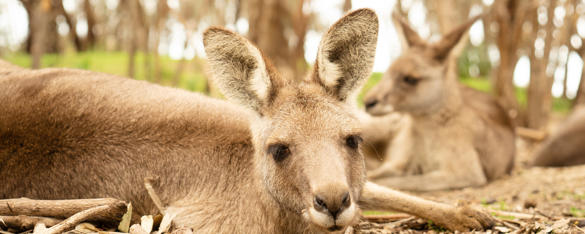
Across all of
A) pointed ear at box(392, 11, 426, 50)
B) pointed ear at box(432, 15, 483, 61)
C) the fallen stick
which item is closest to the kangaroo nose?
the fallen stick

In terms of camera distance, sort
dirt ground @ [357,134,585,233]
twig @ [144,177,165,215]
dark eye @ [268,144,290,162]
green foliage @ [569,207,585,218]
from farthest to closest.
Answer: green foliage @ [569,207,585,218]
dirt ground @ [357,134,585,233]
twig @ [144,177,165,215]
dark eye @ [268,144,290,162]

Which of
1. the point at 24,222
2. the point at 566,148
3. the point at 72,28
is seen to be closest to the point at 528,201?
the point at 24,222

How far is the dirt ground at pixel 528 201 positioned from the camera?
4105 millimetres

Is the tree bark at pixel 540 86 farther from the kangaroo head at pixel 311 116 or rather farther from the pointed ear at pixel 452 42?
the kangaroo head at pixel 311 116

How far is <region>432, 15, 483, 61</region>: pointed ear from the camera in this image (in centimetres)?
727

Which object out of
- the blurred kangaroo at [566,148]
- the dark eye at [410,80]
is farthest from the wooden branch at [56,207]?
the blurred kangaroo at [566,148]

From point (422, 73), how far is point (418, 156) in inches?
45.2

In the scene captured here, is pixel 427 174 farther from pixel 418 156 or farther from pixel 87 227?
pixel 87 227

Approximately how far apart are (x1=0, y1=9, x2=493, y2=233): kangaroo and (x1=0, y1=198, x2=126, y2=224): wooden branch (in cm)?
27

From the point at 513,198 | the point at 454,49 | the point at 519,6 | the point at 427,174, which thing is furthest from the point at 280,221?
the point at 519,6

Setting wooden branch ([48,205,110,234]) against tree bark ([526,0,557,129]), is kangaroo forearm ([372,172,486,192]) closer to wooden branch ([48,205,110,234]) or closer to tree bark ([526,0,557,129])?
wooden branch ([48,205,110,234])

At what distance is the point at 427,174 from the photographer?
24.3 feet

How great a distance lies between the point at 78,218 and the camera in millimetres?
3359

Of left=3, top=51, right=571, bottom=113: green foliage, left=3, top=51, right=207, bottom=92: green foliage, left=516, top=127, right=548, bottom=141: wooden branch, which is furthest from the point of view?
left=3, top=51, right=207, bottom=92: green foliage
